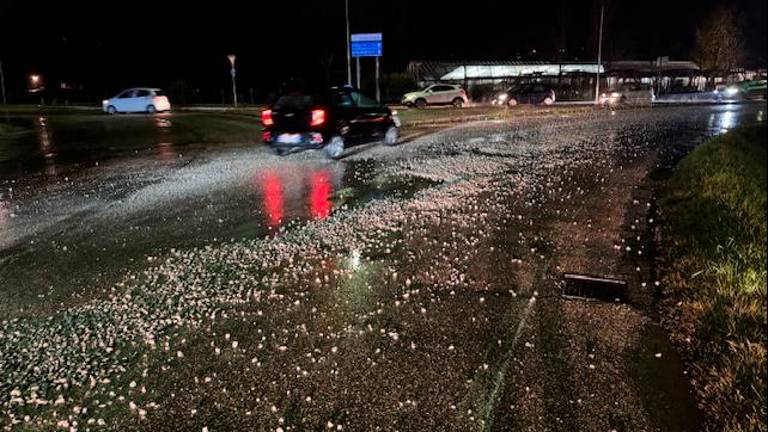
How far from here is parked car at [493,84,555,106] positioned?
1533 inches

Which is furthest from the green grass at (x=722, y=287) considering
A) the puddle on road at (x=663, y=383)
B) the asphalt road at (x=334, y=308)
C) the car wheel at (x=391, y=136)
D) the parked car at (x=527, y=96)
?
the parked car at (x=527, y=96)

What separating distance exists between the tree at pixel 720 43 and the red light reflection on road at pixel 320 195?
54.3 m

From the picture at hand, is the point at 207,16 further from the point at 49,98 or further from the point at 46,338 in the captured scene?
the point at 46,338

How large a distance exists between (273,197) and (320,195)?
81cm

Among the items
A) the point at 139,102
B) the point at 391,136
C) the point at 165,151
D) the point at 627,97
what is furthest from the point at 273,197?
the point at 627,97

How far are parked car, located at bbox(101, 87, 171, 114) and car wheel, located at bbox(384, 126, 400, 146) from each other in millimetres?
22888

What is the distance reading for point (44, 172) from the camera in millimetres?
13844

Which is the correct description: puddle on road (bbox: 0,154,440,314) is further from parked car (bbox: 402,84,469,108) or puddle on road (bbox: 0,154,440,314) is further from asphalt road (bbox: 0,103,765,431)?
parked car (bbox: 402,84,469,108)

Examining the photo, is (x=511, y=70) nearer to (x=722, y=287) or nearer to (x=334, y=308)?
(x=722, y=287)

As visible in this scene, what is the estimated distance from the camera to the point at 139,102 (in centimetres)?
3581

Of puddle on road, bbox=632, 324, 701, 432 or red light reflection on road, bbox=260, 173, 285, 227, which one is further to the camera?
red light reflection on road, bbox=260, 173, 285, 227

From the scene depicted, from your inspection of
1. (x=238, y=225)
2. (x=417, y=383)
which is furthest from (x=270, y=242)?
(x=417, y=383)

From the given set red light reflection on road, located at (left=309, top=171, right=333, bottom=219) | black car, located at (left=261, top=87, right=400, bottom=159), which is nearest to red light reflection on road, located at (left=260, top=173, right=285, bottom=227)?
red light reflection on road, located at (left=309, top=171, right=333, bottom=219)

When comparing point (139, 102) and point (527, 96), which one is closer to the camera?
point (139, 102)
